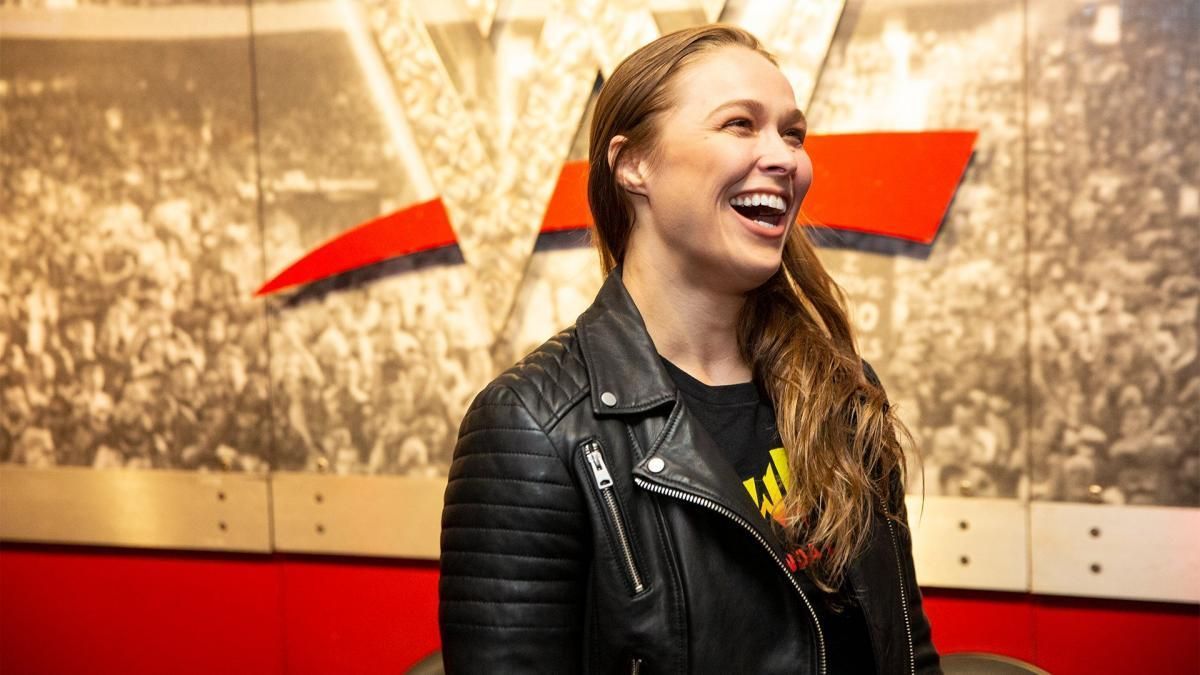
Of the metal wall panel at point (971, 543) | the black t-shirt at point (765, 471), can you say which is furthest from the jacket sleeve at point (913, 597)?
the metal wall panel at point (971, 543)

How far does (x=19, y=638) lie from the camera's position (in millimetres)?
3234

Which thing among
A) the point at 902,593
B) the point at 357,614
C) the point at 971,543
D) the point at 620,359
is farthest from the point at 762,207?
the point at 357,614

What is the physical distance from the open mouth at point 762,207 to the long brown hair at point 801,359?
13 centimetres

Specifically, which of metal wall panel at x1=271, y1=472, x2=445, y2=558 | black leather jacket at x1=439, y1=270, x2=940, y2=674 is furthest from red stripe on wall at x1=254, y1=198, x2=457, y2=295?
black leather jacket at x1=439, y1=270, x2=940, y2=674

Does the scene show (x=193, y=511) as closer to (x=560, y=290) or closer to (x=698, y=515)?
(x=560, y=290)

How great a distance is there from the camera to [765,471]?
1489 millimetres

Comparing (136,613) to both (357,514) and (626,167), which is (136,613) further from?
(626,167)

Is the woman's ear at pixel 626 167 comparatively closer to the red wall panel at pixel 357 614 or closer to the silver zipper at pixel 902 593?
the silver zipper at pixel 902 593

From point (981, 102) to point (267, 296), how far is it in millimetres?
1645

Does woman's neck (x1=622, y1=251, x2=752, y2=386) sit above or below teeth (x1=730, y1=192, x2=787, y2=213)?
below

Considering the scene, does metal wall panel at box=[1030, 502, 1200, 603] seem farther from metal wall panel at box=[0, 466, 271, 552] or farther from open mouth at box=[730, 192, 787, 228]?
metal wall panel at box=[0, 466, 271, 552]

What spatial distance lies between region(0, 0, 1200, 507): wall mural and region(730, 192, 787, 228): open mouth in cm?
84

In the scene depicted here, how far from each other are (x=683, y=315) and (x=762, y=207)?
16cm

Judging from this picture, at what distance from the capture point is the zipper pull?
134 centimetres
